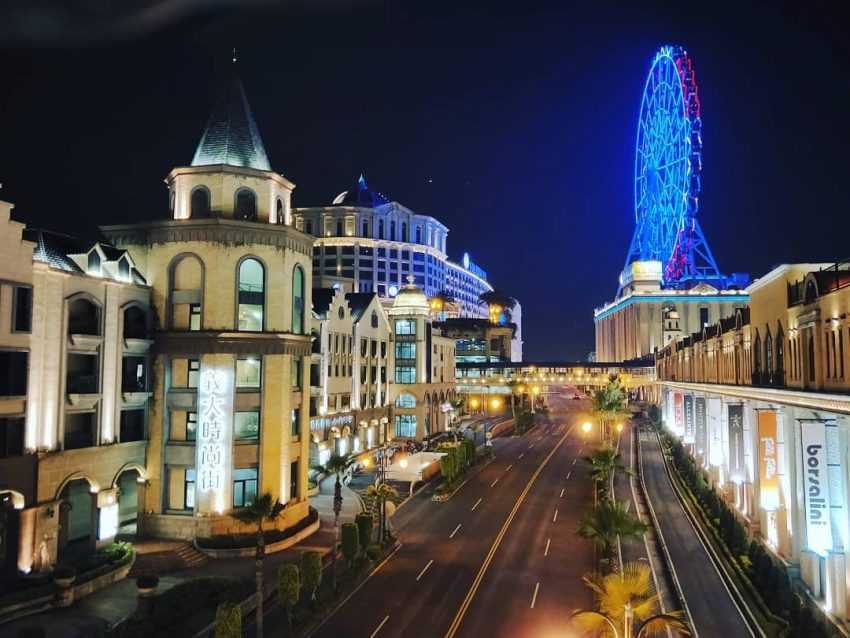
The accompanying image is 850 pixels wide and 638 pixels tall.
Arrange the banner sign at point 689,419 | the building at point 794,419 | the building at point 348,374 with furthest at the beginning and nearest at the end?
the building at point 348,374, the banner sign at point 689,419, the building at point 794,419

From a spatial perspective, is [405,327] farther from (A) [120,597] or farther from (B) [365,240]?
(B) [365,240]

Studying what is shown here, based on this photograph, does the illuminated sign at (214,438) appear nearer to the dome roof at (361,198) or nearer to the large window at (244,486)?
the large window at (244,486)

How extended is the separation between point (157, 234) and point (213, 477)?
1582cm

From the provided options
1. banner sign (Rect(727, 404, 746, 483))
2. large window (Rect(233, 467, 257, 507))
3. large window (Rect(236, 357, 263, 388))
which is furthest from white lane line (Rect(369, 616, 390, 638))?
banner sign (Rect(727, 404, 746, 483))

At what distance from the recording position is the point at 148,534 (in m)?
42.6

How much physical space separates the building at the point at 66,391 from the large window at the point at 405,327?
54563 mm

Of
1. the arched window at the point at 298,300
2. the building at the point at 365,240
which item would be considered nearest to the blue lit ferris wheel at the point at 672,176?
the building at the point at 365,240

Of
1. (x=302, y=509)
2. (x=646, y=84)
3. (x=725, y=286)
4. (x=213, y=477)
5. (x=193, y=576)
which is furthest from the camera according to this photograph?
(x=725, y=286)

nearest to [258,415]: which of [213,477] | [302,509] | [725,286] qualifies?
[213,477]

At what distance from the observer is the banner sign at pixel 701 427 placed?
5878 centimetres

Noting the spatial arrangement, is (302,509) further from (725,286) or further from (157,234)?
(725,286)

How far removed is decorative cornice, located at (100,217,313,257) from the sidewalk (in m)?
18.9

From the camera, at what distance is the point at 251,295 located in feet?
146

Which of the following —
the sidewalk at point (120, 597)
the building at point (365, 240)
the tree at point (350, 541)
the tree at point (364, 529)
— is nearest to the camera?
the sidewalk at point (120, 597)
